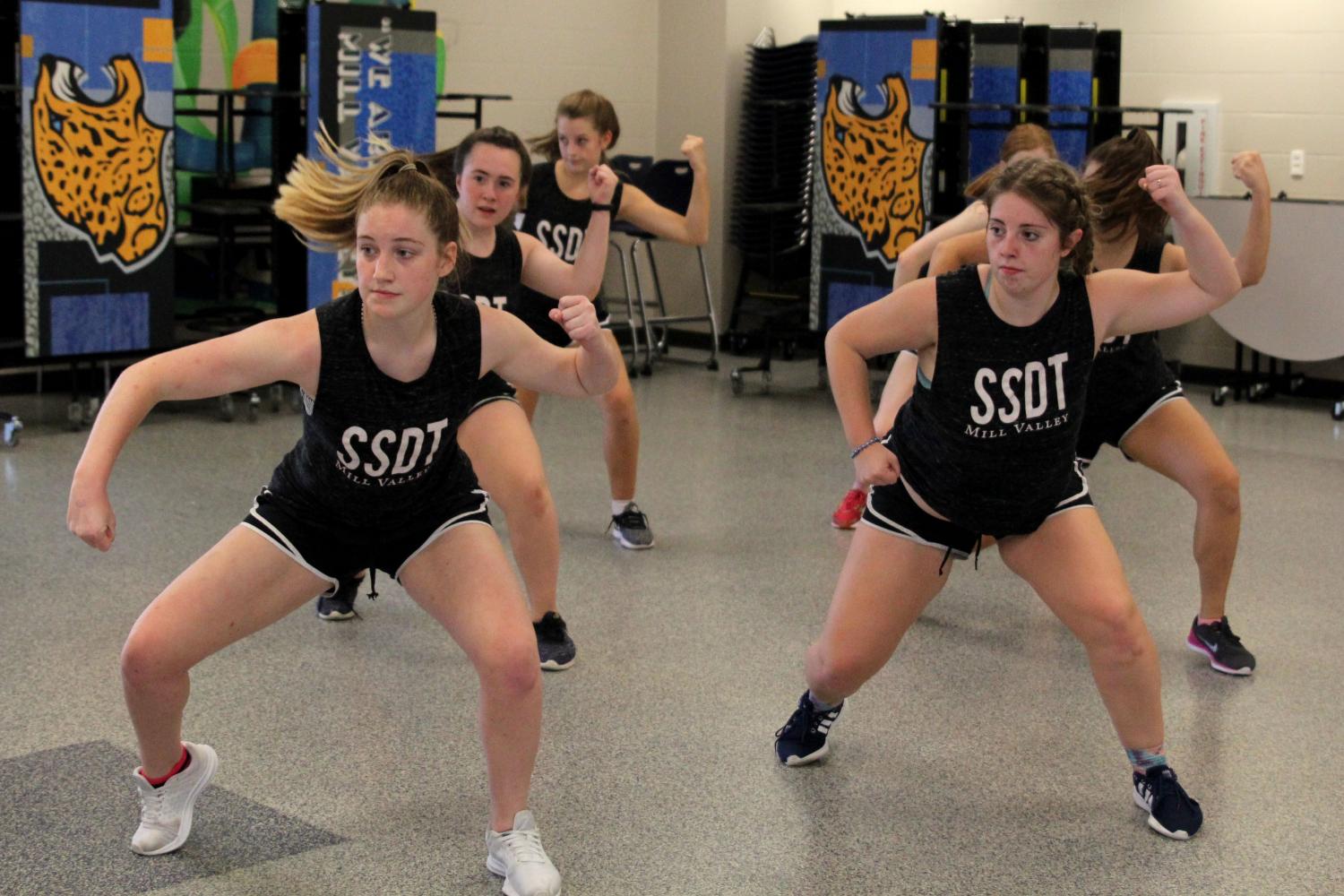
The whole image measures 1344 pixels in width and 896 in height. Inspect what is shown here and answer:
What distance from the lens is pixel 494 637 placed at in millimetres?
2684

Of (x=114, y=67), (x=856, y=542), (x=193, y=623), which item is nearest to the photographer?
(x=193, y=623)

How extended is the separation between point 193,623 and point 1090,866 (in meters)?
1.67

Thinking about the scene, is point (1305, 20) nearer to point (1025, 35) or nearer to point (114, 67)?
point (1025, 35)

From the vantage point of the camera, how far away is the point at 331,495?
2.79 metres

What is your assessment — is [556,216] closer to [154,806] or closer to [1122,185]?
[1122,185]

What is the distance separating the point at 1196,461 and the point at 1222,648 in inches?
20.7

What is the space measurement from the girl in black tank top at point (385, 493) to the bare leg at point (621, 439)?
220 centimetres

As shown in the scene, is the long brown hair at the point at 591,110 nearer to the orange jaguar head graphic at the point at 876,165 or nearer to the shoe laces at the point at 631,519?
the shoe laces at the point at 631,519

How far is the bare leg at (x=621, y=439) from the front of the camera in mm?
5121

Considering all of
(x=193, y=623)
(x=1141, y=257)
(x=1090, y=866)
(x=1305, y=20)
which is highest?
(x=1305, y=20)

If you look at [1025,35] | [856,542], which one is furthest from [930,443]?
[1025,35]

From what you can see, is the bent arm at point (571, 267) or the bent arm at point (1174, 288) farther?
the bent arm at point (571, 267)

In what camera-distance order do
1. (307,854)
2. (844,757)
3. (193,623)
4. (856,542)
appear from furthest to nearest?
(844,757) < (856,542) < (307,854) < (193,623)

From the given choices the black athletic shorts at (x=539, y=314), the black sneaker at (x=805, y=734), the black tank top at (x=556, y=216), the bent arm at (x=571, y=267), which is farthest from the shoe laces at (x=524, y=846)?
the black tank top at (x=556, y=216)
